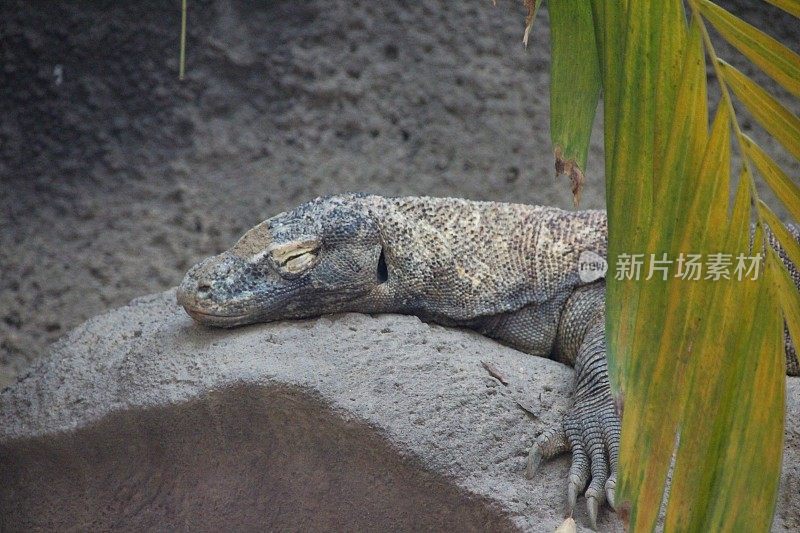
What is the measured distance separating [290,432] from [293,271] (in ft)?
2.08

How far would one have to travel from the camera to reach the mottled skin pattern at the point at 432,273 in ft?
10.8

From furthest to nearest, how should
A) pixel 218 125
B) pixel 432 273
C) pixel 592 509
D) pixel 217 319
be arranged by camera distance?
pixel 218 125
pixel 432 273
pixel 217 319
pixel 592 509

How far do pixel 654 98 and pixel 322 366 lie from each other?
1711 mm

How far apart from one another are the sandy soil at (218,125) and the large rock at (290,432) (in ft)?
6.25

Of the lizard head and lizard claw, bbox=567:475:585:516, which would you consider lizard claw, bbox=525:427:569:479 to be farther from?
the lizard head

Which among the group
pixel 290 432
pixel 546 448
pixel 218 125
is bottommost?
pixel 290 432

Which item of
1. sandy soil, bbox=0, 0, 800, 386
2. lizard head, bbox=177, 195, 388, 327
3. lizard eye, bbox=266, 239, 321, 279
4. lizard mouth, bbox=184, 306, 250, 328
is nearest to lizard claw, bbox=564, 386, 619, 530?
lizard head, bbox=177, 195, 388, 327

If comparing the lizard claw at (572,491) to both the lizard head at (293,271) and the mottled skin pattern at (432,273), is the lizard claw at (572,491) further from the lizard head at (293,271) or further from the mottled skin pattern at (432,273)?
the lizard head at (293,271)

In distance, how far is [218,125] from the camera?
17.6 ft

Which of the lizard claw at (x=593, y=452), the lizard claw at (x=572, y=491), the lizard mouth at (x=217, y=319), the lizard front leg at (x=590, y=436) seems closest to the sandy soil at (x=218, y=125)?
the lizard mouth at (x=217, y=319)

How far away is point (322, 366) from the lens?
3002 millimetres

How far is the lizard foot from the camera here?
2.68 m

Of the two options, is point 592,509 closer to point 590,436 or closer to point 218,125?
point 590,436

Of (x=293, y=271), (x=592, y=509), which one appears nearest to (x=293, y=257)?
(x=293, y=271)
